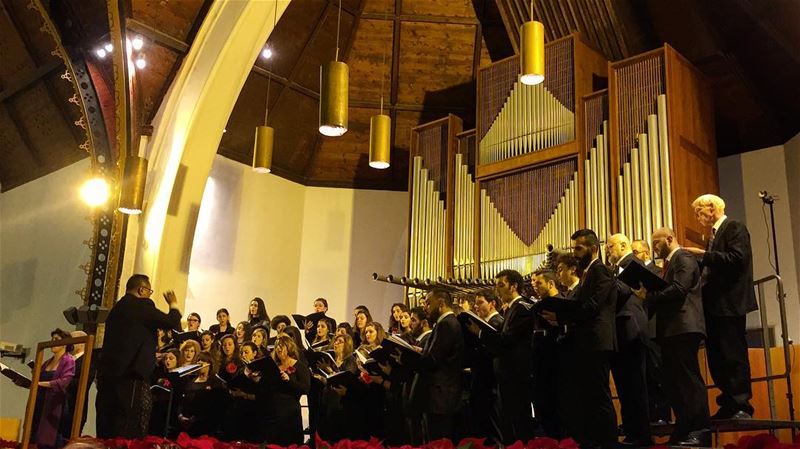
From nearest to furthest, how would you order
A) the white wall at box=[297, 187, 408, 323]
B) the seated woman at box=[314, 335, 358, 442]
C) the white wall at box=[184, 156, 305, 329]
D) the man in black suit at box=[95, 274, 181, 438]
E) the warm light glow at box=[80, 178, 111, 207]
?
the man in black suit at box=[95, 274, 181, 438] → the seated woman at box=[314, 335, 358, 442] → the warm light glow at box=[80, 178, 111, 207] → the white wall at box=[184, 156, 305, 329] → the white wall at box=[297, 187, 408, 323]

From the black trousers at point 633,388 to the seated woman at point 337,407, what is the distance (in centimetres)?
205

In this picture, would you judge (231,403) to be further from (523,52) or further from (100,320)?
(523,52)

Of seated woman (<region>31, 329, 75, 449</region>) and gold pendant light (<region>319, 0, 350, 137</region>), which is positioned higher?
gold pendant light (<region>319, 0, 350, 137</region>)

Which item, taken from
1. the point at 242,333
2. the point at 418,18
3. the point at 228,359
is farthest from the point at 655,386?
the point at 418,18

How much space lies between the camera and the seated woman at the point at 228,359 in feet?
22.2

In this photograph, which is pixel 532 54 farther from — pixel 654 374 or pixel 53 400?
pixel 53 400

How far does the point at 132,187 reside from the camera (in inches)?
278

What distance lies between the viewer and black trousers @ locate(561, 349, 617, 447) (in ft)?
13.9

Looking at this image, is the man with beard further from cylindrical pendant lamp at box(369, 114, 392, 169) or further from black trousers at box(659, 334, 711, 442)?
cylindrical pendant lamp at box(369, 114, 392, 169)

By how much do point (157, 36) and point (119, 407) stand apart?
4449 mm

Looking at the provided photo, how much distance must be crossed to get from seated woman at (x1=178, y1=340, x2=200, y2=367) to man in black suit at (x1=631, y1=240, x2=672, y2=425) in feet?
11.5

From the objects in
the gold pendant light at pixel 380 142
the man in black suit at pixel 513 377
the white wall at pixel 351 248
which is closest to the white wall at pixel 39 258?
the white wall at pixel 351 248

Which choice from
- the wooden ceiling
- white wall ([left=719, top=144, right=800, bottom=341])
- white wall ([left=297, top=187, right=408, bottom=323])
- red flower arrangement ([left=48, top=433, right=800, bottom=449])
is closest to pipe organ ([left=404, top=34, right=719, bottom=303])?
the wooden ceiling

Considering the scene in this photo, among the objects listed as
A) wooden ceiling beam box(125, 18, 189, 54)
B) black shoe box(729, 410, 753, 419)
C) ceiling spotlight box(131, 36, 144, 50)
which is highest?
wooden ceiling beam box(125, 18, 189, 54)
